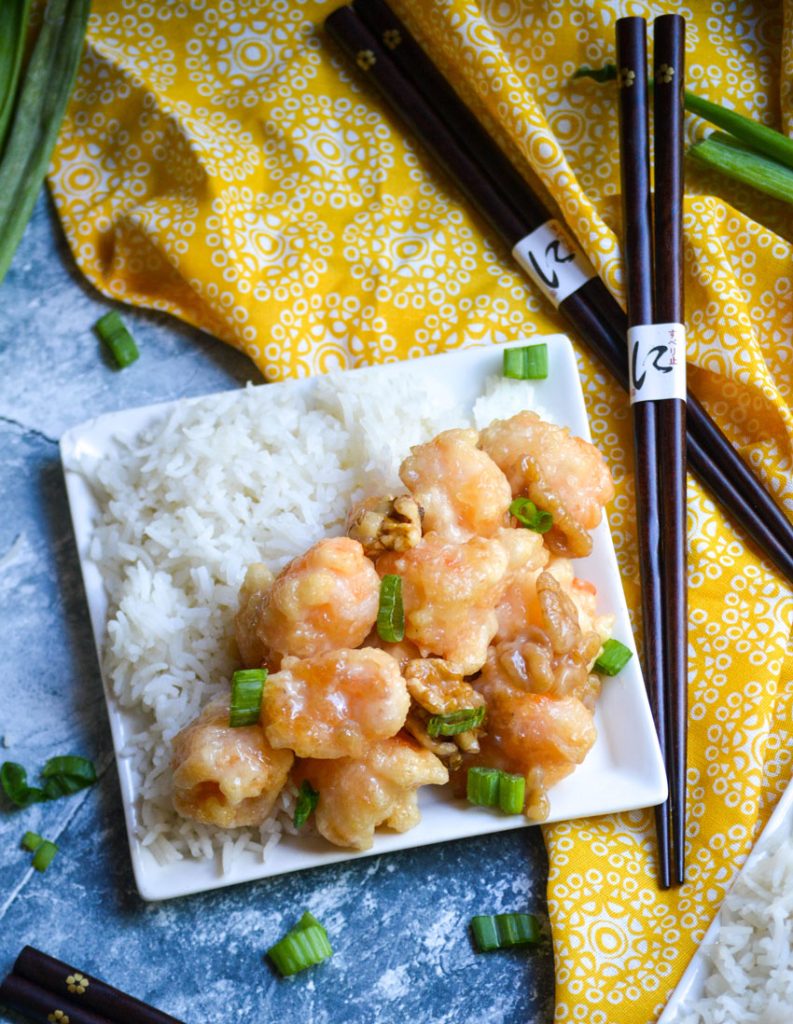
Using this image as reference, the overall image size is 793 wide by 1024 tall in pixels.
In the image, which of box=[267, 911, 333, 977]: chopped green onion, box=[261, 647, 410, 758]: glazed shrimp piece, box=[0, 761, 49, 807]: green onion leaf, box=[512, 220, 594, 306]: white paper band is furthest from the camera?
box=[512, 220, 594, 306]: white paper band

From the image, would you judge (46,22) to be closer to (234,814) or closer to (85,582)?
(85,582)

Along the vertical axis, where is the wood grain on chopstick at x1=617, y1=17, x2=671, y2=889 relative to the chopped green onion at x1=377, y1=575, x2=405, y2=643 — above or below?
above

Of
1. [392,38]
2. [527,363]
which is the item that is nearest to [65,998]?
[527,363]

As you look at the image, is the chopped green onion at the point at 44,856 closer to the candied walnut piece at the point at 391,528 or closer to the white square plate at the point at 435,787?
the white square plate at the point at 435,787

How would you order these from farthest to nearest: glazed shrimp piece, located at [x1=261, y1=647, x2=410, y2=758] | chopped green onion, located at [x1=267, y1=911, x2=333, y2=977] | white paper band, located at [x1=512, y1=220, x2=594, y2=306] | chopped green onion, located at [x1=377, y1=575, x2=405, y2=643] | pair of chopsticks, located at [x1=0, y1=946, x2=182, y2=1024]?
white paper band, located at [x1=512, y1=220, x2=594, y2=306] < chopped green onion, located at [x1=267, y1=911, x2=333, y2=977] < pair of chopsticks, located at [x1=0, y1=946, x2=182, y2=1024] < chopped green onion, located at [x1=377, y1=575, x2=405, y2=643] < glazed shrimp piece, located at [x1=261, y1=647, x2=410, y2=758]

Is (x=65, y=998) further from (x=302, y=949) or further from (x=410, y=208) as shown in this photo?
(x=410, y=208)

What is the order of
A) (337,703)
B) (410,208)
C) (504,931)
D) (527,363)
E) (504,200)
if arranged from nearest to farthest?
(337,703) < (504,931) < (527,363) < (504,200) < (410,208)

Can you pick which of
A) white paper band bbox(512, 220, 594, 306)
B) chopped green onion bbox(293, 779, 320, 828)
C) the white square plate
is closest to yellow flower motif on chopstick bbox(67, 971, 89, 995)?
the white square plate

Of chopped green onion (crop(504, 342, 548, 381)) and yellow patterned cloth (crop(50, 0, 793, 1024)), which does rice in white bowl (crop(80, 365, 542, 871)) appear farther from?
yellow patterned cloth (crop(50, 0, 793, 1024))
